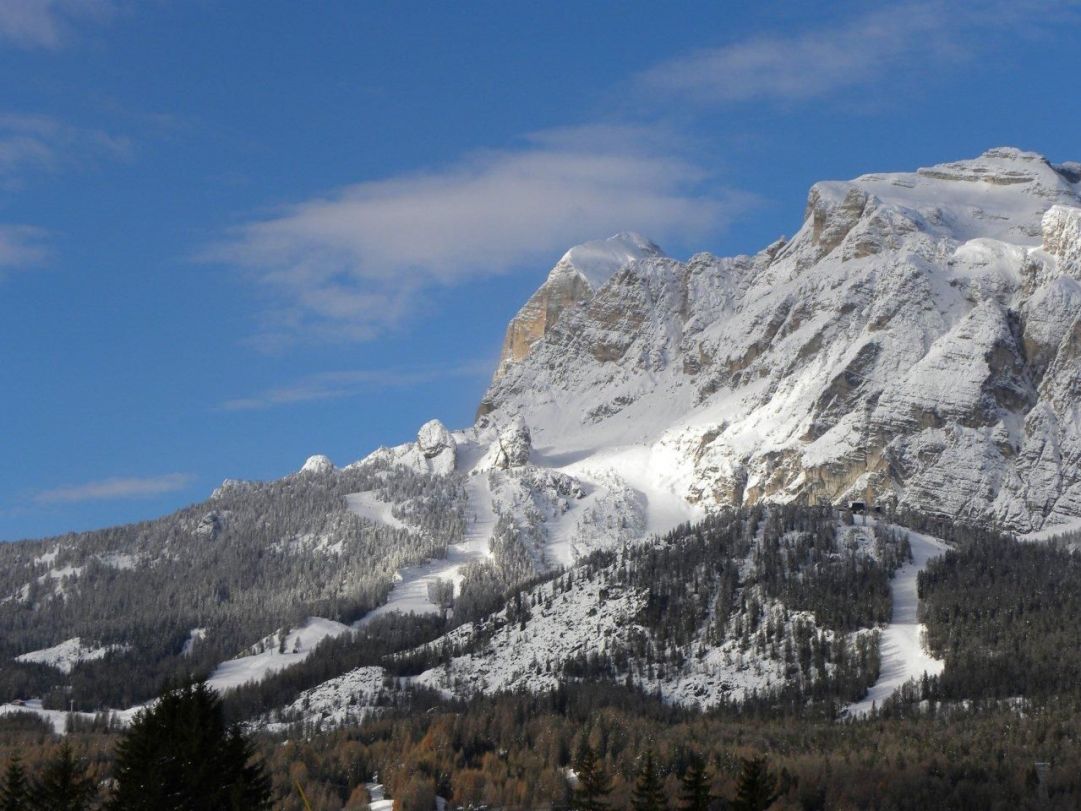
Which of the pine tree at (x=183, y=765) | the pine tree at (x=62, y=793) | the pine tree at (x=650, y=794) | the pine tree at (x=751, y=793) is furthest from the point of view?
the pine tree at (x=650, y=794)

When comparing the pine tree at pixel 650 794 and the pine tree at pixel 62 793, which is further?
the pine tree at pixel 650 794

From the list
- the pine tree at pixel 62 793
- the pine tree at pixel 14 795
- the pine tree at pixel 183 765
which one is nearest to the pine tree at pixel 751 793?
the pine tree at pixel 183 765

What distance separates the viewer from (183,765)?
117 meters

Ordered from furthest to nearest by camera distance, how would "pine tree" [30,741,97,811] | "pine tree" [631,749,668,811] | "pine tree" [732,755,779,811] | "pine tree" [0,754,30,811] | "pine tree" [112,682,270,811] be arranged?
"pine tree" [631,749,668,811] < "pine tree" [732,755,779,811] < "pine tree" [0,754,30,811] < "pine tree" [30,741,97,811] < "pine tree" [112,682,270,811]

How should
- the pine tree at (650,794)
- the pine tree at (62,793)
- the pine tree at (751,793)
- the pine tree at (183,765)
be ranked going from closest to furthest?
the pine tree at (183,765), the pine tree at (62,793), the pine tree at (751,793), the pine tree at (650,794)

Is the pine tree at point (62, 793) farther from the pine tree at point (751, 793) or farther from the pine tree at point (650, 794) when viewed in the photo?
the pine tree at point (751, 793)

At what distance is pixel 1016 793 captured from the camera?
7717 inches

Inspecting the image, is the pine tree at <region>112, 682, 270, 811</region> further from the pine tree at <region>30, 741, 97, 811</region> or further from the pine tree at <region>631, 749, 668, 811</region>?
the pine tree at <region>631, 749, 668, 811</region>

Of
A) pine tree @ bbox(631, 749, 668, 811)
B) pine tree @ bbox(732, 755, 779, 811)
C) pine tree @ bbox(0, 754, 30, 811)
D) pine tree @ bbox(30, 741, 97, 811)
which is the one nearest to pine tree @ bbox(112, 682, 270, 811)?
pine tree @ bbox(30, 741, 97, 811)

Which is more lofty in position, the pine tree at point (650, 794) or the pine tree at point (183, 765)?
the pine tree at point (183, 765)

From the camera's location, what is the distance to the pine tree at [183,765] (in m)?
115

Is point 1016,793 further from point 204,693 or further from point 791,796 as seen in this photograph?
point 204,693

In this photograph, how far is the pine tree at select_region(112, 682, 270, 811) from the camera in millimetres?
114688

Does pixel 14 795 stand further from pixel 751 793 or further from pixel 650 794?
pixel 751 793
